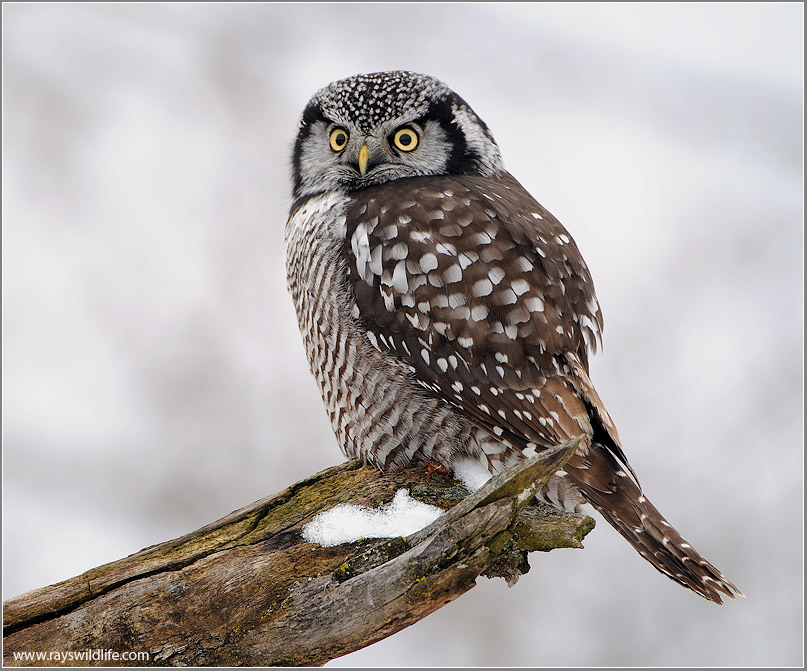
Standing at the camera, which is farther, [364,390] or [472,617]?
[472,617]

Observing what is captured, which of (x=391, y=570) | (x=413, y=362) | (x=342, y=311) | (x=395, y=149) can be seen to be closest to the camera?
(x=391, y=570)

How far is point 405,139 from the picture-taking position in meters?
3.06

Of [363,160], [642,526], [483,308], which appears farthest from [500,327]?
[363,160]

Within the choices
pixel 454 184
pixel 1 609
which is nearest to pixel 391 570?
pixel 1 609

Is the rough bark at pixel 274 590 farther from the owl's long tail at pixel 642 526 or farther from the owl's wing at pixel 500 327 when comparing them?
the owl's wing at pixel 500 327

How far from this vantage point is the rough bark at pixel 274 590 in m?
2.04

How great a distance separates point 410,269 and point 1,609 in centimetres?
168

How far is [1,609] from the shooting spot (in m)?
2.38

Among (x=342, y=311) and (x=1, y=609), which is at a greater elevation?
(x=342, y=311)

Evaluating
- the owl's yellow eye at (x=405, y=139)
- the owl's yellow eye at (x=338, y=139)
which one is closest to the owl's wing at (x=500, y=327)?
the owl's yellow eye at (x=405, y=139)

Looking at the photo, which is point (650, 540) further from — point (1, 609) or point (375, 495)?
point (1, 609)

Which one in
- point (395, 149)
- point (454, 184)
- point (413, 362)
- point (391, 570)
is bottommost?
point (391, 570)

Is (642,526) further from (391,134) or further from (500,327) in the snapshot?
(391,134)

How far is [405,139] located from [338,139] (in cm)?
29
